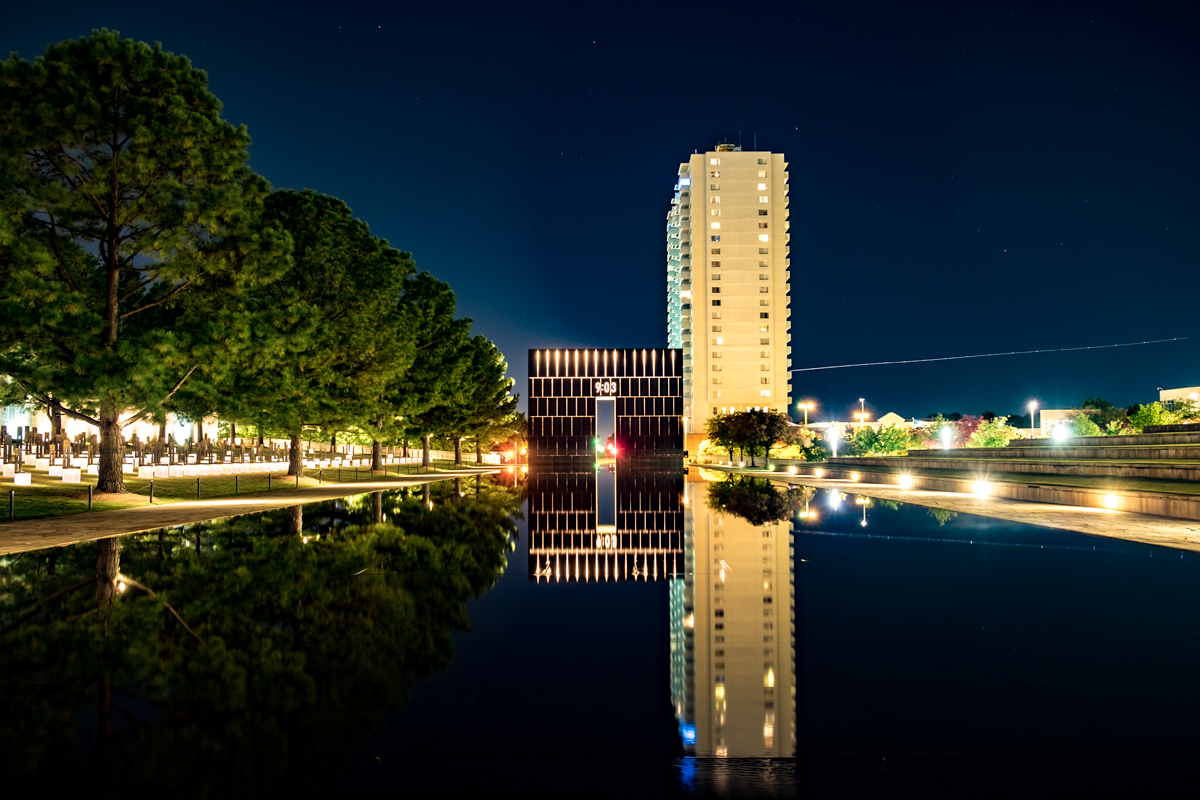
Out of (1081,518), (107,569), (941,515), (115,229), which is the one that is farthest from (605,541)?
(115,229)

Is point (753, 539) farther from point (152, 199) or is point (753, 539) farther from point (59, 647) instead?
point (152, 199)

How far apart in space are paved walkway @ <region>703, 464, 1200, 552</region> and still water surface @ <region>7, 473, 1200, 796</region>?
8.27 ft

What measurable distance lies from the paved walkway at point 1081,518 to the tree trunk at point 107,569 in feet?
54.2

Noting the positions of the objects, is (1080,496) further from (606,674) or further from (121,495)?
(121,495)

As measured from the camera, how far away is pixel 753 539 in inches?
576

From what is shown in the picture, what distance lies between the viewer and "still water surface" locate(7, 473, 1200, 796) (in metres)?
4.27

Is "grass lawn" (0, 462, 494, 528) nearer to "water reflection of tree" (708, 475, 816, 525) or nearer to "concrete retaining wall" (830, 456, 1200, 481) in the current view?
"water reflection of tree" (708, 475, 816, 525)

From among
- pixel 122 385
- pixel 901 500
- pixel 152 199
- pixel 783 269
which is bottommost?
pixel 901 500

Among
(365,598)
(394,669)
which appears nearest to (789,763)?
(394,669)

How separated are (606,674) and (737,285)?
13283 centimetres

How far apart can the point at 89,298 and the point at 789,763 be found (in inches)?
1072

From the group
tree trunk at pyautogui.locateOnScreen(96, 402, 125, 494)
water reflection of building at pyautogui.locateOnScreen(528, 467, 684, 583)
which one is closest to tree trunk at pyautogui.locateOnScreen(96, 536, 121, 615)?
water reflection of building at pyautogui.locateOnScreen(528, 467, 684, 583)

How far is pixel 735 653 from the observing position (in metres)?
6.63

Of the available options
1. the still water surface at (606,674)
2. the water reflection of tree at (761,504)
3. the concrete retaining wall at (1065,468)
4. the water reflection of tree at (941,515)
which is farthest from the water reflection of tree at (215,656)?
the concrete retaining wall at (1065,468)
